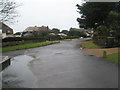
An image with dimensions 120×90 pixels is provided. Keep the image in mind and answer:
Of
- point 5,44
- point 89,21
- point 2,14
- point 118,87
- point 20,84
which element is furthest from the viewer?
point 89,21

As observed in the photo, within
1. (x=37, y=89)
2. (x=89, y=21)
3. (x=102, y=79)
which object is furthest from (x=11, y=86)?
(x=89, y=21)

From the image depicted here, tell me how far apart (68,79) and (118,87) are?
93.6 inches

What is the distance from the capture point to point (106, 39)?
960 inches

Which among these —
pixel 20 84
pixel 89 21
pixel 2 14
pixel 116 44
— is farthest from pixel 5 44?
pixel 20 84

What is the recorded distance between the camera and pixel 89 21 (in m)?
38.8

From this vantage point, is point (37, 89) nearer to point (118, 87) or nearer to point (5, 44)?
point (118, 87)

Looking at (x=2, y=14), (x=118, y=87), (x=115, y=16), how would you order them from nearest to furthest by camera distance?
(x=118, y=87) → (x=115, y=16) → (x=2, y=14)

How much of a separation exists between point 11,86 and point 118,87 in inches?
163

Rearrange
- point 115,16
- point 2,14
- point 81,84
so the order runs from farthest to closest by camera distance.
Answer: point 2,14 → point 115,16 → point 81,84

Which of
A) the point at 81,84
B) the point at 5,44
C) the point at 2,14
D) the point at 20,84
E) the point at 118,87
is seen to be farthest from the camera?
the point at 5,44

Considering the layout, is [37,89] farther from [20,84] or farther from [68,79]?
[68,79]

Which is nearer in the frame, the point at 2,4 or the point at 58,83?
the point at 58,83

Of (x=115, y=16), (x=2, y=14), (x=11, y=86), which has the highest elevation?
(x=2, y=14)

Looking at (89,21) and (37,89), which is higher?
(89,21)
